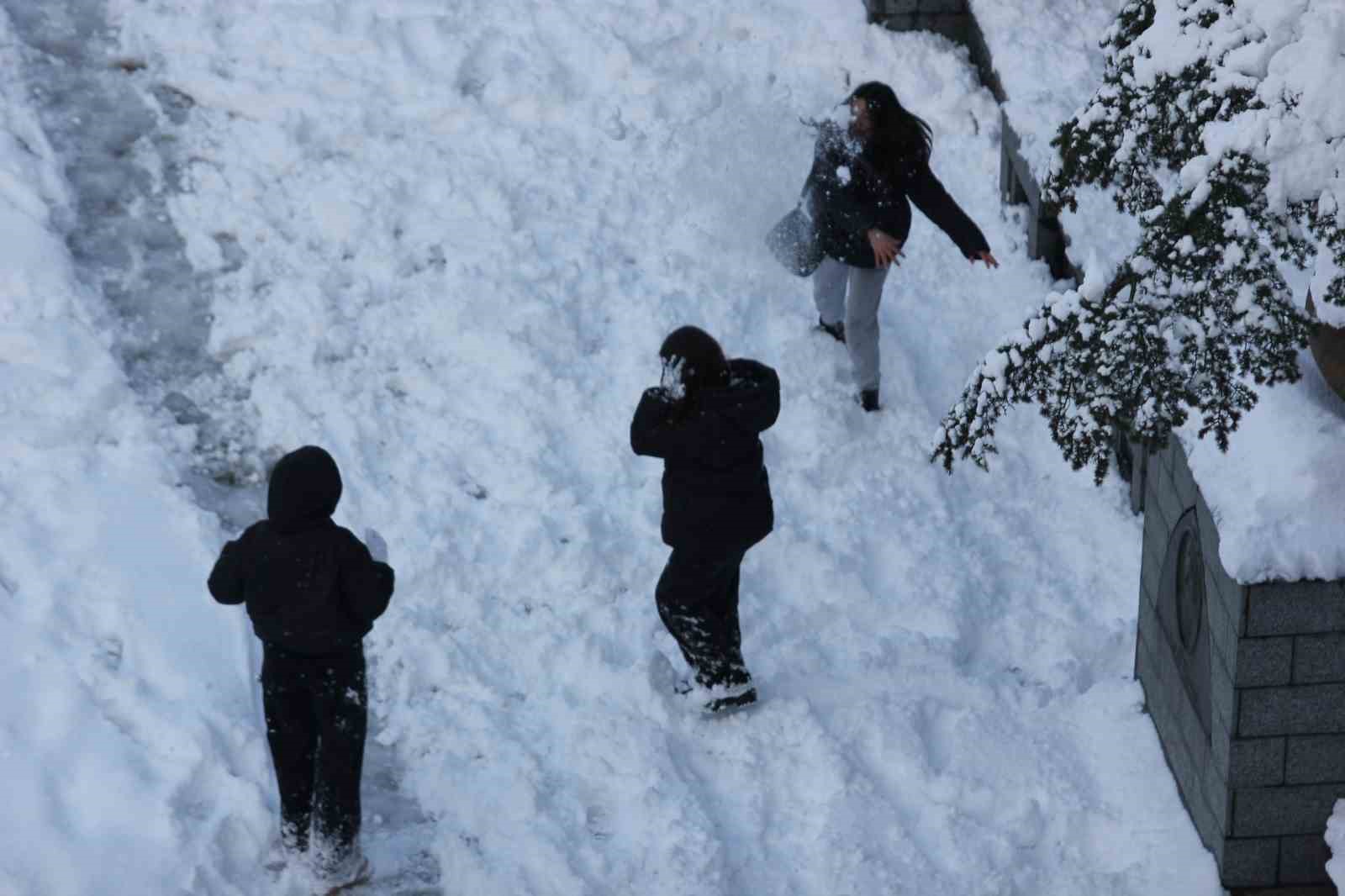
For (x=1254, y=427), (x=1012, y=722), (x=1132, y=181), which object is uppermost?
(x=1132, y=181)

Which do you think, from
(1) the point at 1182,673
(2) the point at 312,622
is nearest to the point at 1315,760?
(1) the point at 1182,673

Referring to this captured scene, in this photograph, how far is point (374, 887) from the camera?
568cm

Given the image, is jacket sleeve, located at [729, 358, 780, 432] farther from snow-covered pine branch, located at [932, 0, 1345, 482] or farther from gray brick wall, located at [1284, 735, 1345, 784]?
gray brick wall, located at [1284, 735, 1345, 784]

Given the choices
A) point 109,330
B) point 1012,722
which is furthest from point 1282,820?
point 109,330

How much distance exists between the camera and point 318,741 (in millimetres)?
5488

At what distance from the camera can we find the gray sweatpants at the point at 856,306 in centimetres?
746

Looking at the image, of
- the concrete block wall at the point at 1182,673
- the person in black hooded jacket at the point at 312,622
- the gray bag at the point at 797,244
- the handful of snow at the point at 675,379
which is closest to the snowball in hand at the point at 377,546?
the person in black hooded jacket at the point at 312,622

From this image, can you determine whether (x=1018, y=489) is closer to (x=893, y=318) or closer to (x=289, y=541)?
(x=893, y=318)

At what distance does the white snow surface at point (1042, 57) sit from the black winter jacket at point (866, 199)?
3.55 feet

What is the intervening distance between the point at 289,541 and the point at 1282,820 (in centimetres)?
318

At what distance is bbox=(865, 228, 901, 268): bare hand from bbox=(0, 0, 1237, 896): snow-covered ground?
2.47 feet

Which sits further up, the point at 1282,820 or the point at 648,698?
the point at 1282,820

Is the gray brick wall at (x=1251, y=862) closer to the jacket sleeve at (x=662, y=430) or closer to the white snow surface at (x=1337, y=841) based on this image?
the white snow surface at (x=1337, y=841)

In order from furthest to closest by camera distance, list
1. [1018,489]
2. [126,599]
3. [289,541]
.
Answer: [1018,489] → [126,599] → [289,541]
